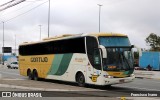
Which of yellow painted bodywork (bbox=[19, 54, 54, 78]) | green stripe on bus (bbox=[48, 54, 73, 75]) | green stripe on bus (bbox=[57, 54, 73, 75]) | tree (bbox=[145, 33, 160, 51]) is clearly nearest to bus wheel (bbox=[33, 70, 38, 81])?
yellow painted bodywork (bbox=[19, 54, 54, 78])

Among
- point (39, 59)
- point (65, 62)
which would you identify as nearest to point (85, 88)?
point (65, 62)

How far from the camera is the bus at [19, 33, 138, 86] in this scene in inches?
846

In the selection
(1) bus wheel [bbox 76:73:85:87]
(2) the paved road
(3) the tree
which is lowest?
(2) the paved road

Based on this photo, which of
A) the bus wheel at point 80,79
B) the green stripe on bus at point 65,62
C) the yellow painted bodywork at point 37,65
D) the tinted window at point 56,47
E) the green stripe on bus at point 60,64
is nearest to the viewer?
the bus wheel at point 80,79

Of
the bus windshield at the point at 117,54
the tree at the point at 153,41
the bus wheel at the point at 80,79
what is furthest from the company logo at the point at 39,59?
the tree at the point at 153,41

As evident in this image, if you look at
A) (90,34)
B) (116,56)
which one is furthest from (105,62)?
(90,34)

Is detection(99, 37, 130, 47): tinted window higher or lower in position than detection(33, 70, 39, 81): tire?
higher

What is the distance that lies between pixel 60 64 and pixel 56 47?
4.36 feet

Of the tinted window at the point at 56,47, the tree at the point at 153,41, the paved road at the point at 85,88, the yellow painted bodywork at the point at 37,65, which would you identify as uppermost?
the tree at the point at 153,41

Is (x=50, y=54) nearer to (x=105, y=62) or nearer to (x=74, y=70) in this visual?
(x=74, y=70)

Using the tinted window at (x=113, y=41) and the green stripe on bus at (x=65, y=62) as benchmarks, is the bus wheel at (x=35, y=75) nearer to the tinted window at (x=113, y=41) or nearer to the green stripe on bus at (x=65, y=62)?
the green stripe on bus at (x=65, y=62)

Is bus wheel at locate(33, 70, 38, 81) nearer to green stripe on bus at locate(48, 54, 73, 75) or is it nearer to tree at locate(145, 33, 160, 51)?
green stripe on bus at locate(48, 54, 73, 75)

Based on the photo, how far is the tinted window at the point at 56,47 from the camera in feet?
78.2

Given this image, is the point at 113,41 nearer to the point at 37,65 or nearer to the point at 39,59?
the point at 39,59
